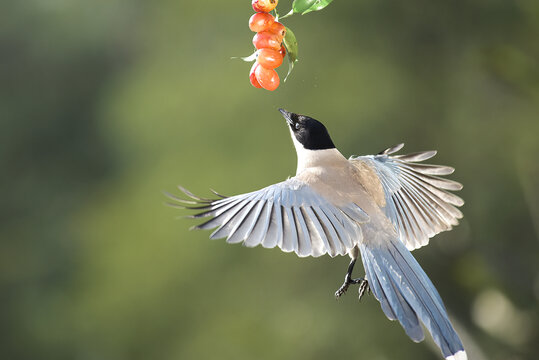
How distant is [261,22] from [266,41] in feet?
0.14

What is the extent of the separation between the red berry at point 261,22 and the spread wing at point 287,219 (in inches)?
14.4

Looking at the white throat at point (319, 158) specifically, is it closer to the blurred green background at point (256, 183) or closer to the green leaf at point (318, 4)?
the green leaf at point (318, 4)

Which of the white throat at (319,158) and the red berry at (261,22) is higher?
the red berry at (261,22)

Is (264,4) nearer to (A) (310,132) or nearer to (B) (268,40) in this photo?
(B) (268,40)

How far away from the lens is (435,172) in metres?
1.99

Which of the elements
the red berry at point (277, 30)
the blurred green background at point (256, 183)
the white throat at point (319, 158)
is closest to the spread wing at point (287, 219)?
the white throat at point (319, 158)

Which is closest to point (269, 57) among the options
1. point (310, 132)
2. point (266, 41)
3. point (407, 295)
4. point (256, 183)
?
point (266, 41)

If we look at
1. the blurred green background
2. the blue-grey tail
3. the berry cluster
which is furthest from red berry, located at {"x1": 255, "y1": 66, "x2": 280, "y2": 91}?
the blurred green background

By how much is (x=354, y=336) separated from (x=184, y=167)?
1.79m

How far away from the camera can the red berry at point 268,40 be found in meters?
1.53

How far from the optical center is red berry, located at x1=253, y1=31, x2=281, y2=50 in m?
1.53

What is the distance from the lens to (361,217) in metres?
1.70

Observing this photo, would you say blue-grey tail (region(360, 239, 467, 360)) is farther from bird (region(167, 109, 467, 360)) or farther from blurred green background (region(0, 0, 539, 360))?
blurred green background (region(0, 0, 539, 360))

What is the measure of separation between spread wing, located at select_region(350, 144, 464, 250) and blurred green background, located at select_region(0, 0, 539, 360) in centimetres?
259
